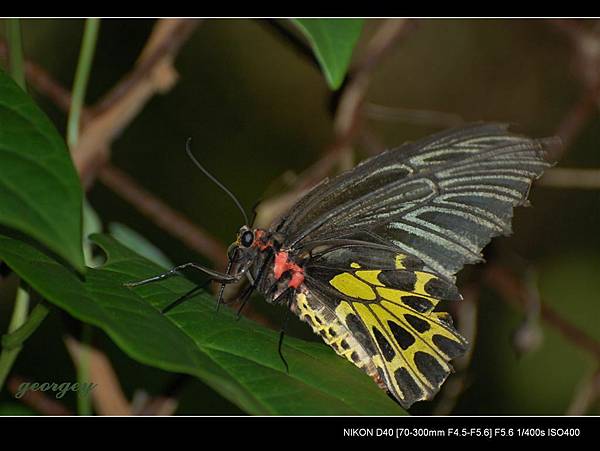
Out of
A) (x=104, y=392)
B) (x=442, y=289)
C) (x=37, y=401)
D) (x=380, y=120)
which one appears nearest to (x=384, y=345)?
(x=442, y=289)

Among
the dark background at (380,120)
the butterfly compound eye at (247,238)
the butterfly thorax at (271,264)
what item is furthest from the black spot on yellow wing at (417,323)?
Answer: the dark background at (380,120)

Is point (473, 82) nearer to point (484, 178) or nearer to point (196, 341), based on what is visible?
point (484, 178)

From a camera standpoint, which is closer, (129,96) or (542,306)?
(129,96)

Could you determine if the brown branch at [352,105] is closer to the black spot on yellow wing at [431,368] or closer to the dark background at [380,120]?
the black spot on yellow wing at [431,368]

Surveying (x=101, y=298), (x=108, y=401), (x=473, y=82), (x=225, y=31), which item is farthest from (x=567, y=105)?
(x=101, y=298)

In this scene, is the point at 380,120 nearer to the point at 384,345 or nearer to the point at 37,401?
the point at 384,345

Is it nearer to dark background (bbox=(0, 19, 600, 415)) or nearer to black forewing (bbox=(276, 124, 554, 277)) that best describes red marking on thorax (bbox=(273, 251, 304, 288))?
black forewing (bbox=(276, 124, 554, 277))
